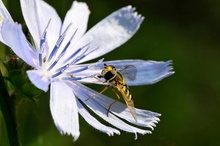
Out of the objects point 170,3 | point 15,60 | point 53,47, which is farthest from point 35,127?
point 170,3

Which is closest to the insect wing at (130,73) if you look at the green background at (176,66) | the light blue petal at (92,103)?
the light blue petal at (92,103)

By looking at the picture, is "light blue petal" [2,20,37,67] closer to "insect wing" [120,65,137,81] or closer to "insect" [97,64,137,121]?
"insect" [97,64,137,121]

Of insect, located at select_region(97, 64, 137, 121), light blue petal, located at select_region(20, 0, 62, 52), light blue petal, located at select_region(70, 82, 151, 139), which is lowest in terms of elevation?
light blue petal, located at select_region(70, 82, 151, 139)

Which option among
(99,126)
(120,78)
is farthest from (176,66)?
(99,126)

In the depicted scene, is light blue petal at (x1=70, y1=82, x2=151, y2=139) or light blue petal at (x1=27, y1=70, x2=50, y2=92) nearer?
light blue petal at (x1=27, y1=70, x2=50, y2=92)

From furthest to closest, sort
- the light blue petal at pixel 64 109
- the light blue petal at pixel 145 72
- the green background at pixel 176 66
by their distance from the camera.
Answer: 1. the green background at pixel 176 66
2. the light blue petal at pixel 145 72
3. the light blue petal at pixel 64 109

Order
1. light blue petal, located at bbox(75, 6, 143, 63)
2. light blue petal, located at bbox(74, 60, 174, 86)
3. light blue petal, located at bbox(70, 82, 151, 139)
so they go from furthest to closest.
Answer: light blue petal, located at bbox(75, 6, 143, 63), light blue petal, located at bbox(74, 60, 174, 86), light blue petal, located at bbox(70, 82, 151, 139)

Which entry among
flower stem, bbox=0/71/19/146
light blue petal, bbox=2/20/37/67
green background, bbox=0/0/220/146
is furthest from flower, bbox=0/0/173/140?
green background, bbox=0/0/220/146

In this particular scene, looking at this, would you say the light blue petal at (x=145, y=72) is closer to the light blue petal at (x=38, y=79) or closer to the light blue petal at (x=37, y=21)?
the light blue petal at (x=37, y=21)

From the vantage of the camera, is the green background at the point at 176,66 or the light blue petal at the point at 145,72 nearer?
the light blue petal at the point at 145,72
